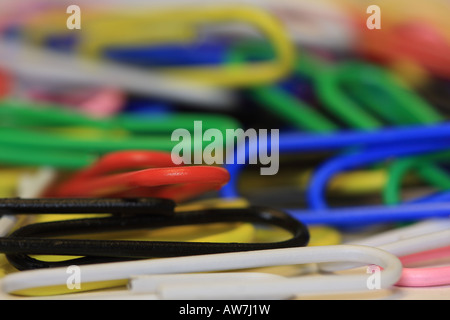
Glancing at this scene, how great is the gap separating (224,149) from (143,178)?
359 mm

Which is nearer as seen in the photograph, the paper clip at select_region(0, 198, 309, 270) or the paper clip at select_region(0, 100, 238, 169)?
the paper clip at select_region(0, 198, 309, 270)

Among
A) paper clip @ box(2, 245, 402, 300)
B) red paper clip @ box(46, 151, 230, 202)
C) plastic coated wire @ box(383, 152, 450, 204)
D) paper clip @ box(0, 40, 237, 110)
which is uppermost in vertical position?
paper clip @ box(0, 40, 237, 110)

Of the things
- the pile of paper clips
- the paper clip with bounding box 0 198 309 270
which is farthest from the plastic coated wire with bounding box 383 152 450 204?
the paper clip with bounding box 0 198 309 270

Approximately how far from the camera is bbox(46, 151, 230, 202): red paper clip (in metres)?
0.66

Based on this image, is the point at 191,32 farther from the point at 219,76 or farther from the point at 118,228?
the point at 118,228

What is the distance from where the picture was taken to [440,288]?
663 millimetres

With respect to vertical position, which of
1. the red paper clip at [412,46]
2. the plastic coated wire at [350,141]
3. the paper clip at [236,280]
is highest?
the red paper clip at [412,46]

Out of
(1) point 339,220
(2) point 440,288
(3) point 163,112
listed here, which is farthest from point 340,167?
(3) point 163,112

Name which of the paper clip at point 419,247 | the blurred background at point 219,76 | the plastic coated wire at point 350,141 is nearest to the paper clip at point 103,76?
the blurred background at point 219,76

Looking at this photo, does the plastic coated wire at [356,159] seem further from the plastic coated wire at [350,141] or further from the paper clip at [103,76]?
the paper clip at [103,76]

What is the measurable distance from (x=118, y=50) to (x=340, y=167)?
627 mm

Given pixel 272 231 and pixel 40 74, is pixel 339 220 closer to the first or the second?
pixel 272 231

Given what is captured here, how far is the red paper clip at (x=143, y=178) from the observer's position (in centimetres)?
66

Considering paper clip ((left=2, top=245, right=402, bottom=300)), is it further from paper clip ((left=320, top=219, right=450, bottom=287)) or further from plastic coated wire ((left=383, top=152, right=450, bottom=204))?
plastic coated wire ((left=383, top=152, right=450, bottom=204))
